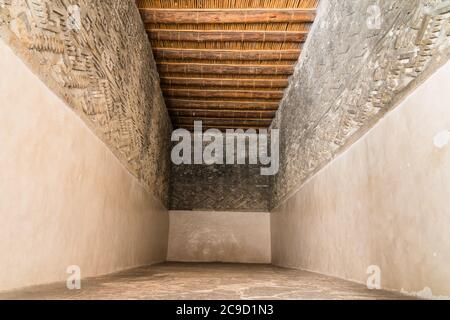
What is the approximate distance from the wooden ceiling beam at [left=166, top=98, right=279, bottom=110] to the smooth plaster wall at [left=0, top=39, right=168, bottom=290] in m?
3.10

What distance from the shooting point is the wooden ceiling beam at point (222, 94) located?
5633 millimetres

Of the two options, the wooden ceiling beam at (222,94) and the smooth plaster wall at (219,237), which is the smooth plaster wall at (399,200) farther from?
the smooth plaster wall at (219,237)

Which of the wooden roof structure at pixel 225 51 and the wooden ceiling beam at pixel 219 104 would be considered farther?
the wooden ceiling beam at pixel 219 104

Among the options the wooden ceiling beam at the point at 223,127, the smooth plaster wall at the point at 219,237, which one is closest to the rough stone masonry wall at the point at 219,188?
the smooth plaster wall at the point at 219,237

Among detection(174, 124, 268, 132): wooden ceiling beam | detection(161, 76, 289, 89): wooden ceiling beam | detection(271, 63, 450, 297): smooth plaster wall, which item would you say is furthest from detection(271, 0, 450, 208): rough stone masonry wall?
detection(174, 124, 268, 132): wooden ceiling beam

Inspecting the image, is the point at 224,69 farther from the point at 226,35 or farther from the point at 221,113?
the point at 221,113

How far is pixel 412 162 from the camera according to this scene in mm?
1736

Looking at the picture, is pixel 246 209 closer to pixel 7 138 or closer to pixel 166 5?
pixel 166 5

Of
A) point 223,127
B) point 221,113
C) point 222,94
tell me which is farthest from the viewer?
point 223,127

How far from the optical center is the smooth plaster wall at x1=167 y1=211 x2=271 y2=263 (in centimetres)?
698

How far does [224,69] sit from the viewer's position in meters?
4.99

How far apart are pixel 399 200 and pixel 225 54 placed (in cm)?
342

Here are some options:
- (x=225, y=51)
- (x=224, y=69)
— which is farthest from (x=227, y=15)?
(x=224, y=69)
